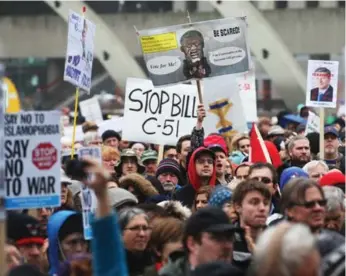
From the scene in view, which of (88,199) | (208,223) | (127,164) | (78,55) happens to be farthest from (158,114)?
(208,223)

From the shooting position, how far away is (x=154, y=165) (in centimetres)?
1480

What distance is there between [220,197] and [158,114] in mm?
6495

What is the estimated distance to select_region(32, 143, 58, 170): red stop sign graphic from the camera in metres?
7.80

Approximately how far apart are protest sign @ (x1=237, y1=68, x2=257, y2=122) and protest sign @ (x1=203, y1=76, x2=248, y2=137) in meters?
3.19

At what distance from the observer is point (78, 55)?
13227 millimetres

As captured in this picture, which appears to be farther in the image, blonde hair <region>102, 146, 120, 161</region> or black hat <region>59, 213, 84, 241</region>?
blonde hair <region>102, 146, 120, 161</region>

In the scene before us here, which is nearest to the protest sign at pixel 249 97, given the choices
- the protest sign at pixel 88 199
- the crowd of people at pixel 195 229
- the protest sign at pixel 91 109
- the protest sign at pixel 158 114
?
the protest sign at pixel 91 109

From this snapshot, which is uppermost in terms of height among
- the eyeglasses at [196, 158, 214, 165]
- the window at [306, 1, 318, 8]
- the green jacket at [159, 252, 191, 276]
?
the window at [306, 1, 318, 8]

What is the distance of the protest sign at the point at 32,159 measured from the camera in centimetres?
775

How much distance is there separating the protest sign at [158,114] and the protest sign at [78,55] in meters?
2.37

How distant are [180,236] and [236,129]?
8857 millimetres

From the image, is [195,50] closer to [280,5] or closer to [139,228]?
[139,228]

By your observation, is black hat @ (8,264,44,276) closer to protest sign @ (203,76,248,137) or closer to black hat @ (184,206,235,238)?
black hat @ (184,206,235,238)

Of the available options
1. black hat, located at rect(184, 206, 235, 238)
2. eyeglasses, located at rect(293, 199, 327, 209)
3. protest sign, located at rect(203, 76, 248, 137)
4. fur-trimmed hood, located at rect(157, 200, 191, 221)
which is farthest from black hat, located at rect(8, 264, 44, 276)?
protest sign, located at rect(203, 76, 248, 137)
